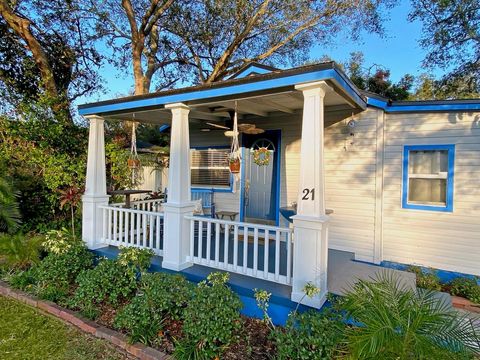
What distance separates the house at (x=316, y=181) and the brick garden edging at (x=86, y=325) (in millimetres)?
1230

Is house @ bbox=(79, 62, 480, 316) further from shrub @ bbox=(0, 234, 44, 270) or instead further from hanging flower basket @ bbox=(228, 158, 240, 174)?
shrub @ bbox=(0, 234, 44, 270)

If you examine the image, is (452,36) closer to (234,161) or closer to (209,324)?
(234,161)

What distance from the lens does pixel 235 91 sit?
380 cm

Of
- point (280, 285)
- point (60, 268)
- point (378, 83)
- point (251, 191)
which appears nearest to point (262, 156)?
point (251, 191)

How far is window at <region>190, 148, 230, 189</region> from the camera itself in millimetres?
6914

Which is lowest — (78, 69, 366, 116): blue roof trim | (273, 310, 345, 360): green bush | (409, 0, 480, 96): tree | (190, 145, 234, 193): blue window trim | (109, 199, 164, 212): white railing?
(273, 310, 345, 360): green bush

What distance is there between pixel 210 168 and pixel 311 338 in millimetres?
4968

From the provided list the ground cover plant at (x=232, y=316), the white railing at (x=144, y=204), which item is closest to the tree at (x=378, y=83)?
the ground cover plant at (x=232, y=316)

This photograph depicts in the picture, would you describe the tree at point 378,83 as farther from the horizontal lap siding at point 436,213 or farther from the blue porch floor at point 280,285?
the blue porch floor at point 280,285

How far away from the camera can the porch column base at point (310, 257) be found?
321 centimetres

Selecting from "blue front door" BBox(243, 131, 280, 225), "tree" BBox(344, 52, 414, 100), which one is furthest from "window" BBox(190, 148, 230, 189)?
"tree" BBox(344, 52, 414, 100)

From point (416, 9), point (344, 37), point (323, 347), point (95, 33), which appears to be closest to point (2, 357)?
point (323, 347)

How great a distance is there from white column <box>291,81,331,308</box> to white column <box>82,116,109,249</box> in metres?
4.00

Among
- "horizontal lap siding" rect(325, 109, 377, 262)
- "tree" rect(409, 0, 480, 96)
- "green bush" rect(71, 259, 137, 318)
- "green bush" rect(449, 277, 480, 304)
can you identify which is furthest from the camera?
"tree" rect(409, 0, 480, 96)
